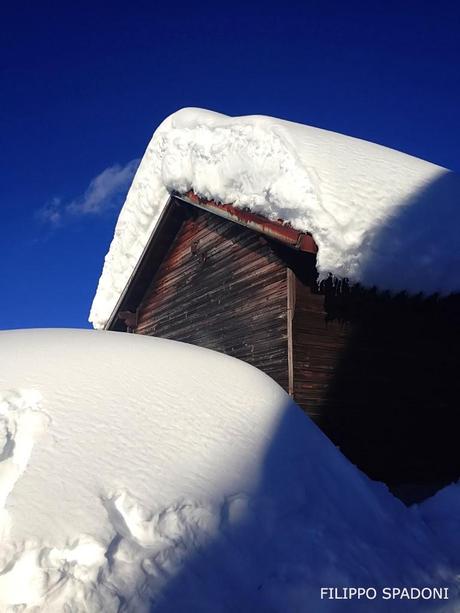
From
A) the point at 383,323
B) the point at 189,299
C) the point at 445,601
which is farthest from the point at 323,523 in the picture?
the point at 189,299

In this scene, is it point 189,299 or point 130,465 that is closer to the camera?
point 130,465

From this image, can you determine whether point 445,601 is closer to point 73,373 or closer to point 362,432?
point 73,373

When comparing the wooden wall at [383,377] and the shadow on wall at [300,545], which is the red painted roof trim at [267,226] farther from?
the shadow on wall at [300,545]

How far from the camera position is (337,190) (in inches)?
213

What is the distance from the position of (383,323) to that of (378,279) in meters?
1.30

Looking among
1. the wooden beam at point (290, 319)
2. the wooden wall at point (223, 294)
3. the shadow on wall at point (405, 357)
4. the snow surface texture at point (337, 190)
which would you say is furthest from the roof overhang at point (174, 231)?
the shadow on wall at point (405, 357)

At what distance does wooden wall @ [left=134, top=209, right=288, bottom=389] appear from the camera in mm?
6211

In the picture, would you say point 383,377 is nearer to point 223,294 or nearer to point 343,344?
point 343,344

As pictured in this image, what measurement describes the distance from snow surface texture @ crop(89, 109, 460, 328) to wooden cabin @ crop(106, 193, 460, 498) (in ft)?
0.80

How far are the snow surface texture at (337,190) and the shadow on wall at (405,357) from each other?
24mm

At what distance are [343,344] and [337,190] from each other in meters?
1.86

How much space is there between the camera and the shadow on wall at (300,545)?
88.7 inches

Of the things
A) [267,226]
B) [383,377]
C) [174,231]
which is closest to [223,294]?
[267,226]

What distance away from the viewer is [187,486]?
8.94ft
